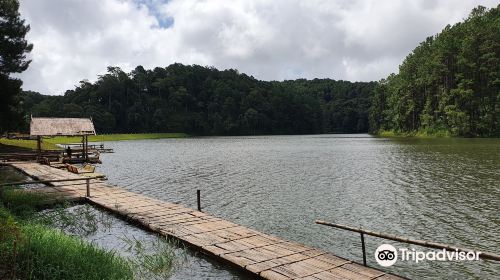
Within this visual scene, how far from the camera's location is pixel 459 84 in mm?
91438

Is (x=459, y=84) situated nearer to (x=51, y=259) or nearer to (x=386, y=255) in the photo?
(x=386, y=255)

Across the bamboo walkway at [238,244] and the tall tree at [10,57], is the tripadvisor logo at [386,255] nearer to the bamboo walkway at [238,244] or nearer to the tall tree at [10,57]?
the bamboo walkway at [238,244]

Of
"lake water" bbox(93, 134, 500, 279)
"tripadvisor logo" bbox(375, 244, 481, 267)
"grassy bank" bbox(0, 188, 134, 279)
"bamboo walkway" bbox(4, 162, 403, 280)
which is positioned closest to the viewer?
"grassy bank" bbox(0, 188, 134, 279)

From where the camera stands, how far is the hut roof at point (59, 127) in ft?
156

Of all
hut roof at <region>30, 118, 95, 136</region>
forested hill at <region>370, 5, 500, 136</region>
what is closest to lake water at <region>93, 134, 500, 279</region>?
hut roof at <region>30, 118, 95, 136</region>

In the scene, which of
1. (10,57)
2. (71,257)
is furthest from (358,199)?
(10,57)

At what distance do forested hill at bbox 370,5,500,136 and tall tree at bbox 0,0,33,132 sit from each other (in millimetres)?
85360

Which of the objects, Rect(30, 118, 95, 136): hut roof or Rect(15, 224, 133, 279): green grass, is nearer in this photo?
Rect(15, 224, 133, 279): green grass

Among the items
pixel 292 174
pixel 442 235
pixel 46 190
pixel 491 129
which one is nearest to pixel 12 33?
pixel 46 190

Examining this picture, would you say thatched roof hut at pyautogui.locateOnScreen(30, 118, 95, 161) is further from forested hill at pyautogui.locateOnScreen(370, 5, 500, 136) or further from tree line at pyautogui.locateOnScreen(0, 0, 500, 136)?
forested hill at pyautogui.locateOnScreen(370, 5, 500, 136)

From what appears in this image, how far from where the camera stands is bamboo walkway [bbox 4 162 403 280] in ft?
35.6

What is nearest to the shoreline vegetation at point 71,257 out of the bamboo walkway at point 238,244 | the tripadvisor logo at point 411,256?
the bamboo walkway at point 238,244

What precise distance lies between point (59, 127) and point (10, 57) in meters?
11.3

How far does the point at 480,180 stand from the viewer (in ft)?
93.0
